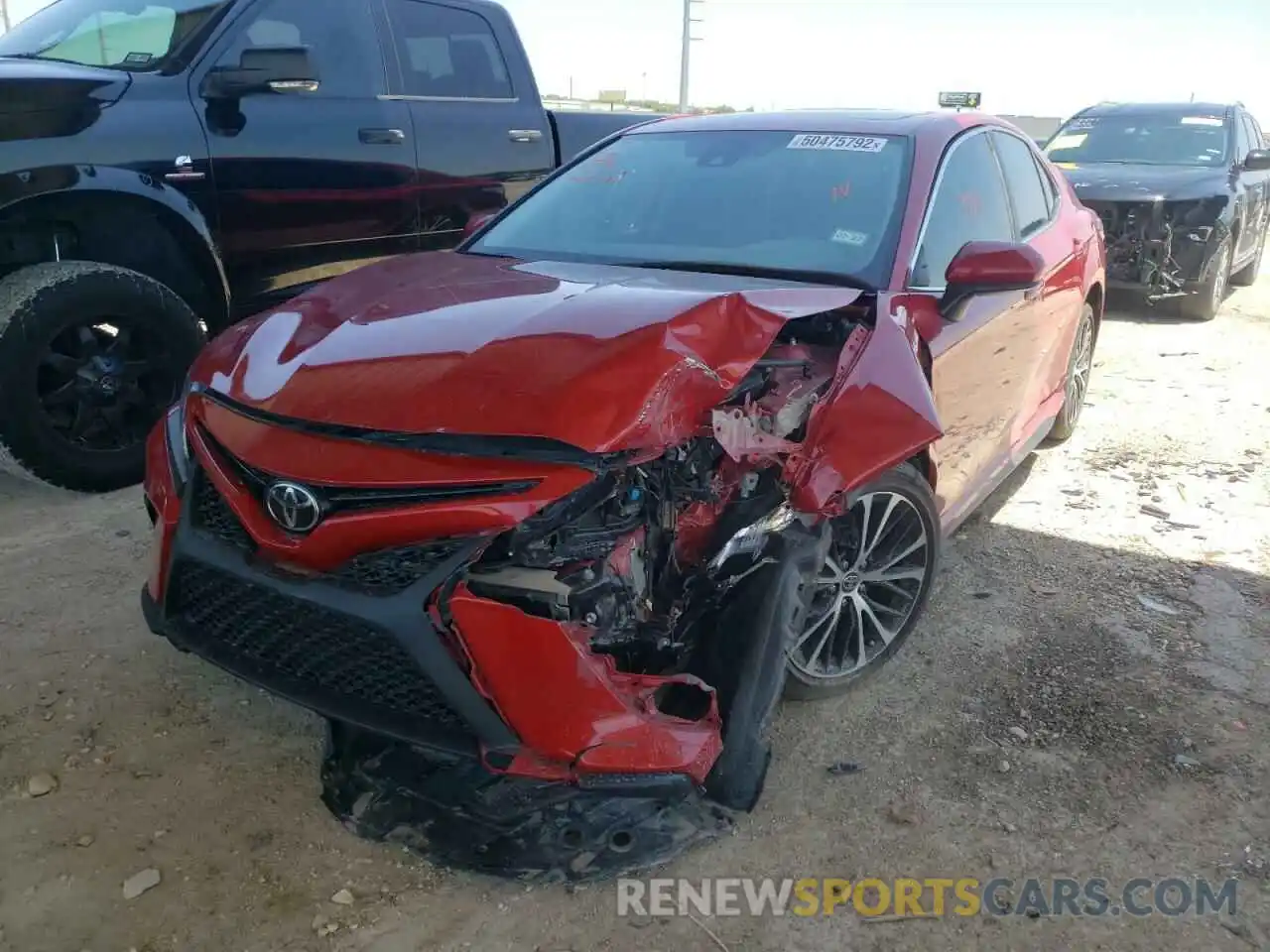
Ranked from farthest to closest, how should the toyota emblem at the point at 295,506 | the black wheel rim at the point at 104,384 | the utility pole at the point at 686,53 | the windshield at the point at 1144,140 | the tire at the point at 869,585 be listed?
the utility pole at the point at 686,53, the windshield at the point at 1144,140, the black wheel rim at the point at 104,384, the tire at the point at 869,585, the toyota emblem at the point at 295,506

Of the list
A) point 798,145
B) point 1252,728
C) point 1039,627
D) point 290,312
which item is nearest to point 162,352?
point 290,312

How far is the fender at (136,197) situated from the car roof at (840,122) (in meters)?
1.93

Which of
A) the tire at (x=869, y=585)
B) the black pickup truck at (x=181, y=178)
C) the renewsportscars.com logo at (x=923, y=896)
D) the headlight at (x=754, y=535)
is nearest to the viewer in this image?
the renewsportscars.com logo at (x=923, y=896)

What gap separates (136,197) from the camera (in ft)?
13.3

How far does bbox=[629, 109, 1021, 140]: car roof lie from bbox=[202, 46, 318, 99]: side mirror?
158 centimetres

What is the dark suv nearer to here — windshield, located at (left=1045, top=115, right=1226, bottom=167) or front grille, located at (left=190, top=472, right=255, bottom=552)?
windshield, located at (left=1045, top=115, right=1226, bottom=167)

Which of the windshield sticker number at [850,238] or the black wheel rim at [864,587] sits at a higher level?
the windshield sticker number at [850,238]

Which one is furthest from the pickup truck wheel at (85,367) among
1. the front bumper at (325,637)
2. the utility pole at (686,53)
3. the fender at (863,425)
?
the utility pole at (686,53)

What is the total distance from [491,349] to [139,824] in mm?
1429

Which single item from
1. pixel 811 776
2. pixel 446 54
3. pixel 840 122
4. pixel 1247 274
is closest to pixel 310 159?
pixel 446 54

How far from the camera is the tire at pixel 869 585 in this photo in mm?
2859

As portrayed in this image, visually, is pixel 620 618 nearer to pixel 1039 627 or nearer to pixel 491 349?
pixel 491 349

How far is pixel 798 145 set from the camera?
3438 millimetres

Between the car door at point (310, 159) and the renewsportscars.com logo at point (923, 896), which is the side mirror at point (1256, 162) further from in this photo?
the renewsportscars.com logo at point (923, 896)
